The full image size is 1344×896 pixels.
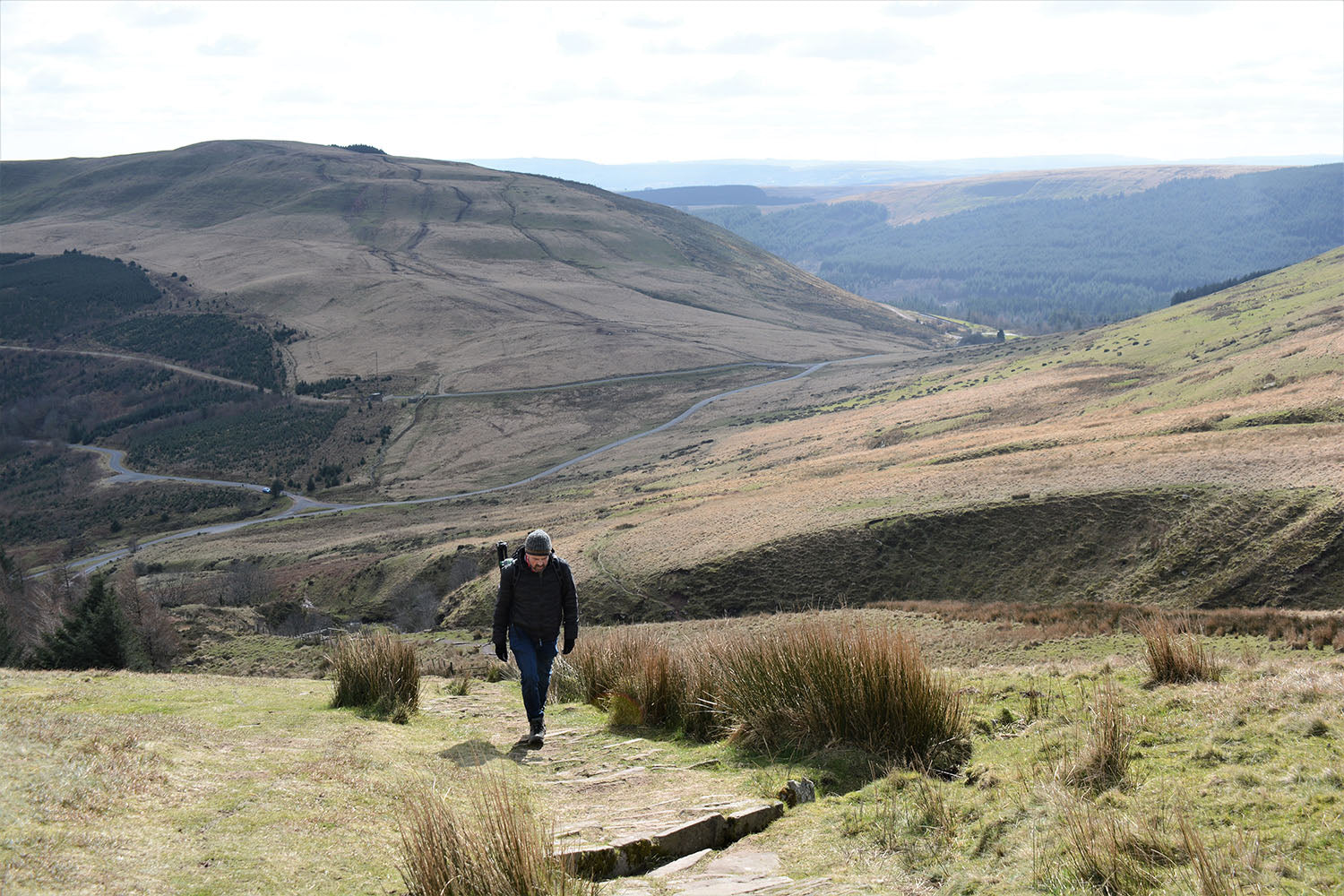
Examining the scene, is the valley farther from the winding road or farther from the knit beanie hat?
the knit beanie hat

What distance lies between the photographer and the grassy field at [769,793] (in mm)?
4824

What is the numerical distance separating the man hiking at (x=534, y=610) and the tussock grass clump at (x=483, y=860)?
4.69 meters

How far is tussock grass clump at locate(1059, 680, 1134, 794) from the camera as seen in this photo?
6.08 metres

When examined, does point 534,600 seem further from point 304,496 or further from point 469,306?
point 469,306

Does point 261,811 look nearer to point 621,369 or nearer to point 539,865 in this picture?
point 539,865

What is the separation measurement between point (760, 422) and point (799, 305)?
103099 millimetres

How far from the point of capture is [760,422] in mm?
97938

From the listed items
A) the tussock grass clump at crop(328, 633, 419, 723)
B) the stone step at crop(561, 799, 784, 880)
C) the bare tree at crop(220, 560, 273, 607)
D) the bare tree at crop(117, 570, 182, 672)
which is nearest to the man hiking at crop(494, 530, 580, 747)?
the tussock grass clump at crop(328, 633, 419, 723)

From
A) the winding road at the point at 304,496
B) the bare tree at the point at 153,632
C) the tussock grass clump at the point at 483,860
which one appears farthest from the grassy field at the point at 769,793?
the winding road at the point at 304,496

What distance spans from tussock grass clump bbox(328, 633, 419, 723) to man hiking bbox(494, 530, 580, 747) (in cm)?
160

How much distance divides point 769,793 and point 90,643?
65.7ft

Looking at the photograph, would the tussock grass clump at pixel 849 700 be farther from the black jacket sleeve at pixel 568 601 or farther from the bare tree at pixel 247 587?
the bare tree at pixel 247 587

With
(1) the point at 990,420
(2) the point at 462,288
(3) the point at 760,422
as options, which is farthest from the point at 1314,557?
(2) the point at 462,288

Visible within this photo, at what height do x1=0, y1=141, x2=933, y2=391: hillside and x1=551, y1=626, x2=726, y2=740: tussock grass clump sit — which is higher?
x1=0, y1=141, x2=933, y2=391: hillside
